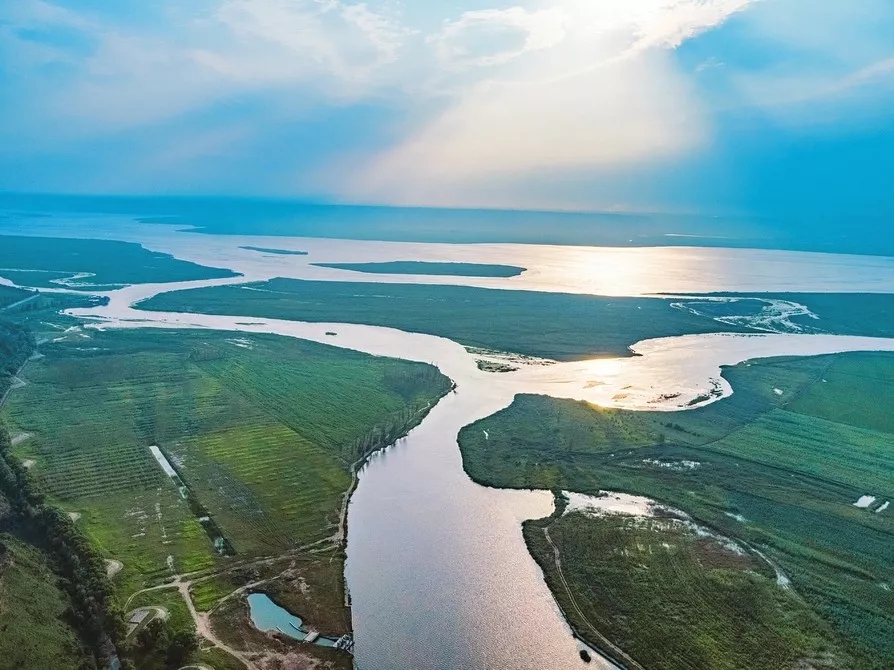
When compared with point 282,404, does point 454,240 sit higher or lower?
higher

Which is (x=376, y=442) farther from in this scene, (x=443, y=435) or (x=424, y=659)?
(x=424, y=659)

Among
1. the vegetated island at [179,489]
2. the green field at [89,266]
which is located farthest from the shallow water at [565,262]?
the vegetated island at [179,489]

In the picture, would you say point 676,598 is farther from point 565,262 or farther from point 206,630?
point 565,262

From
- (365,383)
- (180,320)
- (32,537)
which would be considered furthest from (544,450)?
(180,320)

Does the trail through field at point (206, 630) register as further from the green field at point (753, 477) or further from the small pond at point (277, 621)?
the green field at point (753, 477)

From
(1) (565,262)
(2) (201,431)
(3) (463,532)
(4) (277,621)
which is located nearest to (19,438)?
(2) (201,431)
